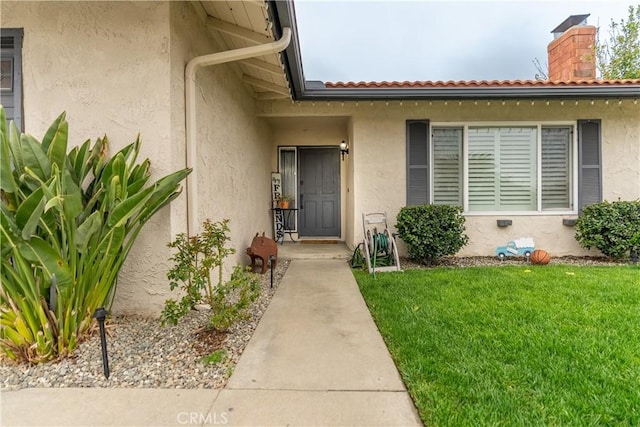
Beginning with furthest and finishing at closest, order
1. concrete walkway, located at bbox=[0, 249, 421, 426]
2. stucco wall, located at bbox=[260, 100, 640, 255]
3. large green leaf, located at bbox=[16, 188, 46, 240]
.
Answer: stucco wall, located at bbox=[260, 100, 640, 255] → large green leaf, located at bbox=[16, 188, 46, 240] → concrete walkway, located at bbox=[0, 249, 421, 426]

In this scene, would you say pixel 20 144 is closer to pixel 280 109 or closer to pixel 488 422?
pixel 488 422

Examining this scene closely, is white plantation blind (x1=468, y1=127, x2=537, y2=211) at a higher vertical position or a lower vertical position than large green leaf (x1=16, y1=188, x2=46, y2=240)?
higher

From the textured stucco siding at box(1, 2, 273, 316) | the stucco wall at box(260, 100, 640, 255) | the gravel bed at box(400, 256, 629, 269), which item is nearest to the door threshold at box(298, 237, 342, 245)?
the stucco wall at box(260, 100, 640, 255)

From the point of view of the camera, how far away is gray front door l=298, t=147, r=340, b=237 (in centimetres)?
816

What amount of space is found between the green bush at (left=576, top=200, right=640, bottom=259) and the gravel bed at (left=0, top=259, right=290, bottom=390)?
19.0 ft

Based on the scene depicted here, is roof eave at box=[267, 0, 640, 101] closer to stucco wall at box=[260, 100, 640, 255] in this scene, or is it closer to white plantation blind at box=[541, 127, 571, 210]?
stucco wall at box=[260, 100, 640, 255]

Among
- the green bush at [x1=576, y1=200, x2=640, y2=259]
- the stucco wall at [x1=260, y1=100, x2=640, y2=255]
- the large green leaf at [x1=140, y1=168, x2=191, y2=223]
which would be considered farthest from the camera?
the stucco wall at [x1=260, y1=100, x2=640, y2=255]

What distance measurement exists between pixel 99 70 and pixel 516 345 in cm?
432

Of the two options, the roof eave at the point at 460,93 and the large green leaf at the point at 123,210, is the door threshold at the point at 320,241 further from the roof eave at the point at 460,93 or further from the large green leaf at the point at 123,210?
the large green leaf at the point at 123,210

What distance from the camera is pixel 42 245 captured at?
6.71ft

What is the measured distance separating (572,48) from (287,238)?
7286mm

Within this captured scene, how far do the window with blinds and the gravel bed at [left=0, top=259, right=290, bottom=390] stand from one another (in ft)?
14.3

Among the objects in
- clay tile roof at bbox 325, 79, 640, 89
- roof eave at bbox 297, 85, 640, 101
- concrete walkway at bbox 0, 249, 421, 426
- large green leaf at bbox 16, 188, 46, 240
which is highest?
clay tile roof at bbox 325, 79, 640, 89

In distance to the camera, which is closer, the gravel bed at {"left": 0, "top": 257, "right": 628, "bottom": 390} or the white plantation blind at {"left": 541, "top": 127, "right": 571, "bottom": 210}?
the gravel bed at {"left": 0, "top": 257, "right": 628, "bottom": 390}
